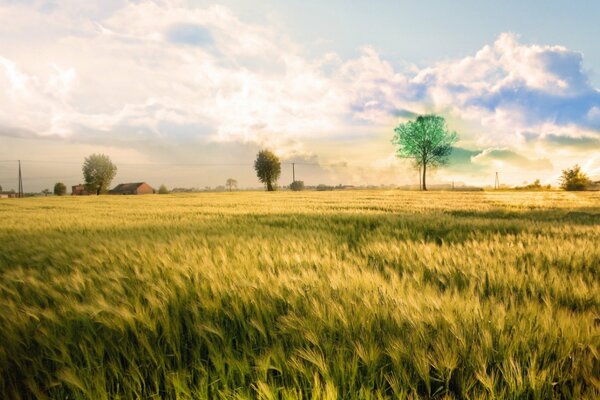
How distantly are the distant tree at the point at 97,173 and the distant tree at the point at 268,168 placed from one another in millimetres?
48174

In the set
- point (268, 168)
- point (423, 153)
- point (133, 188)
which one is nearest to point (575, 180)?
point (423, 153)

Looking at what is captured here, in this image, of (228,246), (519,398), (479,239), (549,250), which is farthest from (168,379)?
(479,239)

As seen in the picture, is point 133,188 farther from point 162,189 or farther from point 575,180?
point 575,180

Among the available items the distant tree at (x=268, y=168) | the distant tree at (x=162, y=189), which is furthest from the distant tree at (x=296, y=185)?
the distant tree at (x=162, y=189)

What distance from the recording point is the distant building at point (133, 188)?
118 m

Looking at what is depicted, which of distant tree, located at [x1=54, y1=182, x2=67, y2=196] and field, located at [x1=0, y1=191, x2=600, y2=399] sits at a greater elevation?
distant tree, located at [x1=54, y1=182, x2=67, y2=196]

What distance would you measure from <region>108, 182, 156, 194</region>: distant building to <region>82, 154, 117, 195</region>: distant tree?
2188 cm

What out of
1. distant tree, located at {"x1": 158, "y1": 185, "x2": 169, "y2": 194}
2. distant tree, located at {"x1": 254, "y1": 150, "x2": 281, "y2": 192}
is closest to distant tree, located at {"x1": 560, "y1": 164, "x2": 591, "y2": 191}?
distant tree, located at {"x1": 254, "y1": 150, "x2": 281, "y2": 192}

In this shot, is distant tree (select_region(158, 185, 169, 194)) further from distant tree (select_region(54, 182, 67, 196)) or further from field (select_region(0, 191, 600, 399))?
field (select_region(0, 191, 600, 399))

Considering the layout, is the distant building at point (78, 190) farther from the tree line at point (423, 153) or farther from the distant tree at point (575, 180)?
the distant tree at point (575, 180)

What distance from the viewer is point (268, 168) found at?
285 ft

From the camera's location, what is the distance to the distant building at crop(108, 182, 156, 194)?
387 feet

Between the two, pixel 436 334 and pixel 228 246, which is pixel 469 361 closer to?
pixel 436 334

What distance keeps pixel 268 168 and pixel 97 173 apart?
54.3 m
